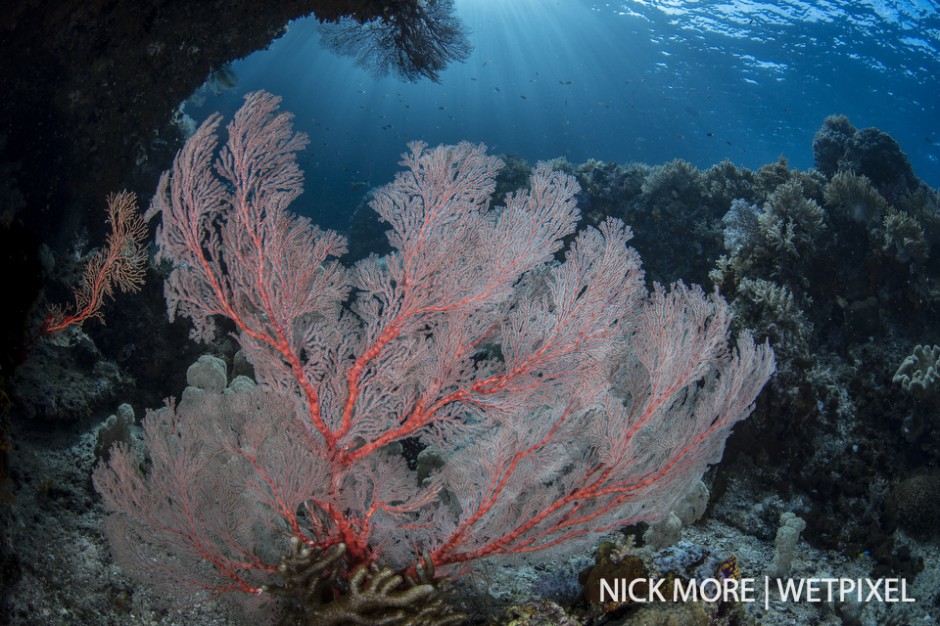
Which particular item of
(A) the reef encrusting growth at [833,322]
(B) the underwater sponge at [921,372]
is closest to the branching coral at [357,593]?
(A) the reef encrusting growth at [833,322]

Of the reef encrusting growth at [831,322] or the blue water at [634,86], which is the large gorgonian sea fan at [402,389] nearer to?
the reef encrusting growth at [831,322]

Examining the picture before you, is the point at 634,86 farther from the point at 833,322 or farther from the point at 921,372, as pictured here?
the point at 921,372

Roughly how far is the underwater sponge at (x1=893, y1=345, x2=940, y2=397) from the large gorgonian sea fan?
5.46 meters

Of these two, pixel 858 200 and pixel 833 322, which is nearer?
pixel 833 322

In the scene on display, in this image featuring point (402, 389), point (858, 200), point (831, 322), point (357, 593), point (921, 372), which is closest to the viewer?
point (357, 593)

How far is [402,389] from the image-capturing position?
311 centimetres

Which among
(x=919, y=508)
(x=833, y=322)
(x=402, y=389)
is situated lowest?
(x=919, y=508)

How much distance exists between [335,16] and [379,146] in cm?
4838

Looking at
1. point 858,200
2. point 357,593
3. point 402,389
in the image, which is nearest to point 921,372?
point 858,200

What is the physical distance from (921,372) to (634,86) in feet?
153

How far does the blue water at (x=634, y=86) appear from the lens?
78.9 feet

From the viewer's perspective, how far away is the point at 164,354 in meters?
6.69

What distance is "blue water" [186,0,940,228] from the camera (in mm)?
24062

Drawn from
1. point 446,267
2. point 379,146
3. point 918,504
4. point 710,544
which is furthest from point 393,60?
point 379,146
